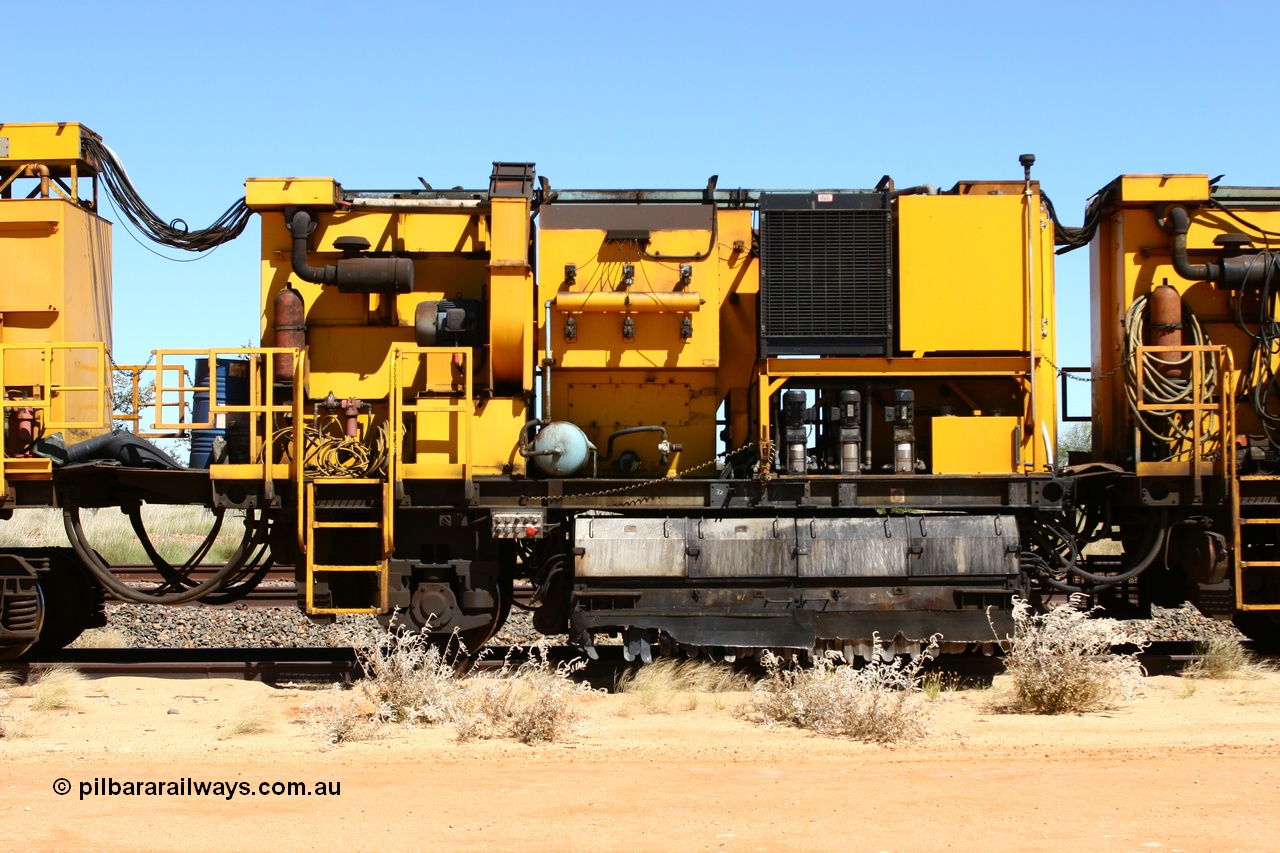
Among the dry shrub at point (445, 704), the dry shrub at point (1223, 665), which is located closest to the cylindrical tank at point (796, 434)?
the dry shrub at point (445, 704)

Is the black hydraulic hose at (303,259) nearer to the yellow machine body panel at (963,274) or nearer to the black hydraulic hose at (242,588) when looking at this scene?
the black hydraulic hose at (242,588)

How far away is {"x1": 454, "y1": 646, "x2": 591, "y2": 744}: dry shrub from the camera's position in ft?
28.1

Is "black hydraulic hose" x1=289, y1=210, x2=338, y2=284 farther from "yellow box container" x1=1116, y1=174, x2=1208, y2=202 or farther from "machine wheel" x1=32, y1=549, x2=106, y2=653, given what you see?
"yellow box container" x1=1116, y1=174, x2=1208, y2=202

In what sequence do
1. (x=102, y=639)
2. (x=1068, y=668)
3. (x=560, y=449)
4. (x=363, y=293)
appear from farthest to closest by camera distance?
(x=102, y=639) → (x=363, y=293) → (x=560, y=449) → (x=1068, y=668)

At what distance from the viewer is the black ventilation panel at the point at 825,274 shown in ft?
35.9

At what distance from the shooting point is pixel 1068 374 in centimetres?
1192

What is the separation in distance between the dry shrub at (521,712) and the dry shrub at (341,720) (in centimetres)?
66

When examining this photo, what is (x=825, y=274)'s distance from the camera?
11.0 m

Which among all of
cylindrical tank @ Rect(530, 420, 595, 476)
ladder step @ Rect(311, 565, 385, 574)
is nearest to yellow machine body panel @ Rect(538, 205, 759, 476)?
cylindrical tank @ Rect(530, 420, 595, 476)

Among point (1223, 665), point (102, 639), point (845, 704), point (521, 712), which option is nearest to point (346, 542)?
point (521, 712)

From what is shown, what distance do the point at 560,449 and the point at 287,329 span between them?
289 centimetres

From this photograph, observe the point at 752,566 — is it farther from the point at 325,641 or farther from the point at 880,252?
the point at 325,641

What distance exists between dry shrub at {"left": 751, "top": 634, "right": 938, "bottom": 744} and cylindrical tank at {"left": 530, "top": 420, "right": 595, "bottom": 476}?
249 cm

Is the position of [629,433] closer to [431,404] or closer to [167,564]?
[431,404]
